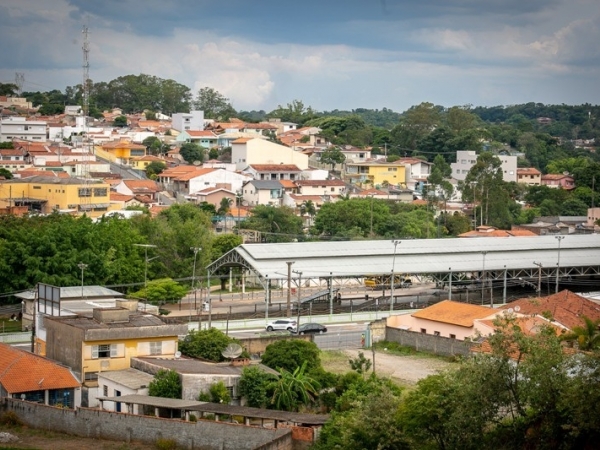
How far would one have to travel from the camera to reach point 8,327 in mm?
34719

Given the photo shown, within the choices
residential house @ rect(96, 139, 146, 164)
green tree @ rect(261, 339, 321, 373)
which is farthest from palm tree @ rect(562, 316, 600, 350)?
residential house @ rect(96, 139, 146, 164)

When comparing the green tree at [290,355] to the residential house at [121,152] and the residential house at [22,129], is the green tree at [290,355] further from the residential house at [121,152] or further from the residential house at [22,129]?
the residential house at [22,129]

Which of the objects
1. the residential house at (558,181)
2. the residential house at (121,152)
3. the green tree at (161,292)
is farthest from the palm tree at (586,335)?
the residential house at (121,152)

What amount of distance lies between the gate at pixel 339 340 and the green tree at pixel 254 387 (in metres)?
7.23

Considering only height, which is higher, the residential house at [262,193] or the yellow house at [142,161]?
the yellow house at [142,161]

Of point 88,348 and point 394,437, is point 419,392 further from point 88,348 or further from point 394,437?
point 88,348

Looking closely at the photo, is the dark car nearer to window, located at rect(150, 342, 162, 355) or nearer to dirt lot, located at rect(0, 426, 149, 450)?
window, located at rect(150, 342, 162, 355)

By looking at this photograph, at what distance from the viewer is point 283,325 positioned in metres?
34.5

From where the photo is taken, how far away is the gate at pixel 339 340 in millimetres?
32719

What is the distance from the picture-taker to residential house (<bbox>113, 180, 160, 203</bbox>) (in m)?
64.4

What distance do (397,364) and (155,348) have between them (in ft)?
21.9

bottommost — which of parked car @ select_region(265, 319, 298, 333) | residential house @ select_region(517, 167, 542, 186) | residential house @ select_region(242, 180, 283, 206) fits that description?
parked car @ select_region(265, 319, 298, 333)

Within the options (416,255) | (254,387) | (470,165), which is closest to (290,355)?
(254,387)

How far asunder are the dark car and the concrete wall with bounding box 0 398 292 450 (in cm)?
1126
